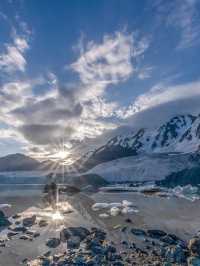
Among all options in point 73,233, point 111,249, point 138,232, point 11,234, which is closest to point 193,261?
point 111,249

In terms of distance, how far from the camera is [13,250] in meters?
30.0

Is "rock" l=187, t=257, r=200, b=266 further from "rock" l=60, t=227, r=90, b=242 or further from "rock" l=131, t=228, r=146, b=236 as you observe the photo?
"rock" l=60, t=227, r=90, b=242

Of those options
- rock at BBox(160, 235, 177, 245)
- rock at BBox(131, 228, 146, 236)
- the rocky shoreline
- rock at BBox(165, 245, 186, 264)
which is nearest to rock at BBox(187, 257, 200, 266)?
the rocky shoreline

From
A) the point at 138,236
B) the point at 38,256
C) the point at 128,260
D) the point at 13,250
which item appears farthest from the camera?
the point at 138,236

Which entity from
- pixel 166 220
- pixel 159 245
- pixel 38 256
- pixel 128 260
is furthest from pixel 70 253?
pixel 166 220

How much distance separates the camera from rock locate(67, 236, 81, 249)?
3038cm

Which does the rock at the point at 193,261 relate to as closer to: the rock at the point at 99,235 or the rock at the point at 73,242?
the rock at the point at 99,235

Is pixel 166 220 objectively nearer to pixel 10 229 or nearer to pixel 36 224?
pixel 36 224

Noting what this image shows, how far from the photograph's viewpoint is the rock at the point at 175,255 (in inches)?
1015

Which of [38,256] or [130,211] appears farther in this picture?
[130,211]

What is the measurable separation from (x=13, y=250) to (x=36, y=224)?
13.9 m

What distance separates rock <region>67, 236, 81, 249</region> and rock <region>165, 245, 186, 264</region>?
30.3ft

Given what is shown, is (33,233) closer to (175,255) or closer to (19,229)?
(19,229)

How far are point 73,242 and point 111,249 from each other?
4727 mm
